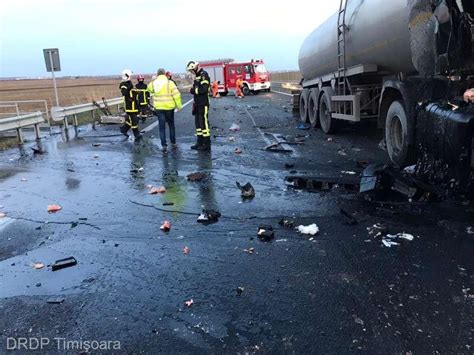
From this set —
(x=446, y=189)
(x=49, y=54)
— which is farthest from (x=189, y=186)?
(x=49, y=54)

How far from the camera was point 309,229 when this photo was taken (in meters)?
4.91

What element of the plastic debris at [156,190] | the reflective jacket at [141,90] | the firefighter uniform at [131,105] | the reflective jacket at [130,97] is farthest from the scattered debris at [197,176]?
the reflective jacket at [141,90]

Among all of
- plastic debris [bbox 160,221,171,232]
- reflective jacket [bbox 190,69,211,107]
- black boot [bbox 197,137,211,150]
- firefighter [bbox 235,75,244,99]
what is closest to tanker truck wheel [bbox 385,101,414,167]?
plastic debris [bbox 160,221,171,232]

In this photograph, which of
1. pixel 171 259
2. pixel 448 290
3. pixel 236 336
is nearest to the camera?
pixel 236 336

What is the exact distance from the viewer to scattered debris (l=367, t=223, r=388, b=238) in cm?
469

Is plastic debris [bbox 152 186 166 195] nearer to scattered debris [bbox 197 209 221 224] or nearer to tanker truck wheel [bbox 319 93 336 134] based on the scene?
scattered debris [bbox 197 209 221 224]

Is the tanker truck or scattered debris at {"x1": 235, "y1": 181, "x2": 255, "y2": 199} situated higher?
the tanker truck

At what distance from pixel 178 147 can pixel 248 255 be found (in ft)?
23.9

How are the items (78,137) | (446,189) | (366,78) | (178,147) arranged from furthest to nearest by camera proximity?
Answer: 1. (78,137)
2. (178,147)
3. (366,78)
4. (446,189)

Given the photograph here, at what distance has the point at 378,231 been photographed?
4.75 metres

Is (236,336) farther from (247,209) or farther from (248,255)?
(247,209)

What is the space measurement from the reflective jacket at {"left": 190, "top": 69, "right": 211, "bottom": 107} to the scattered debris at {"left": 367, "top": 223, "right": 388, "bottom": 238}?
21.9 feet

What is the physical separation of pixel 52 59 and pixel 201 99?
10705mm

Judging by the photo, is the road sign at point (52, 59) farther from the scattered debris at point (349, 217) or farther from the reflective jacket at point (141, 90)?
the scattered debris at point (349, 217)
